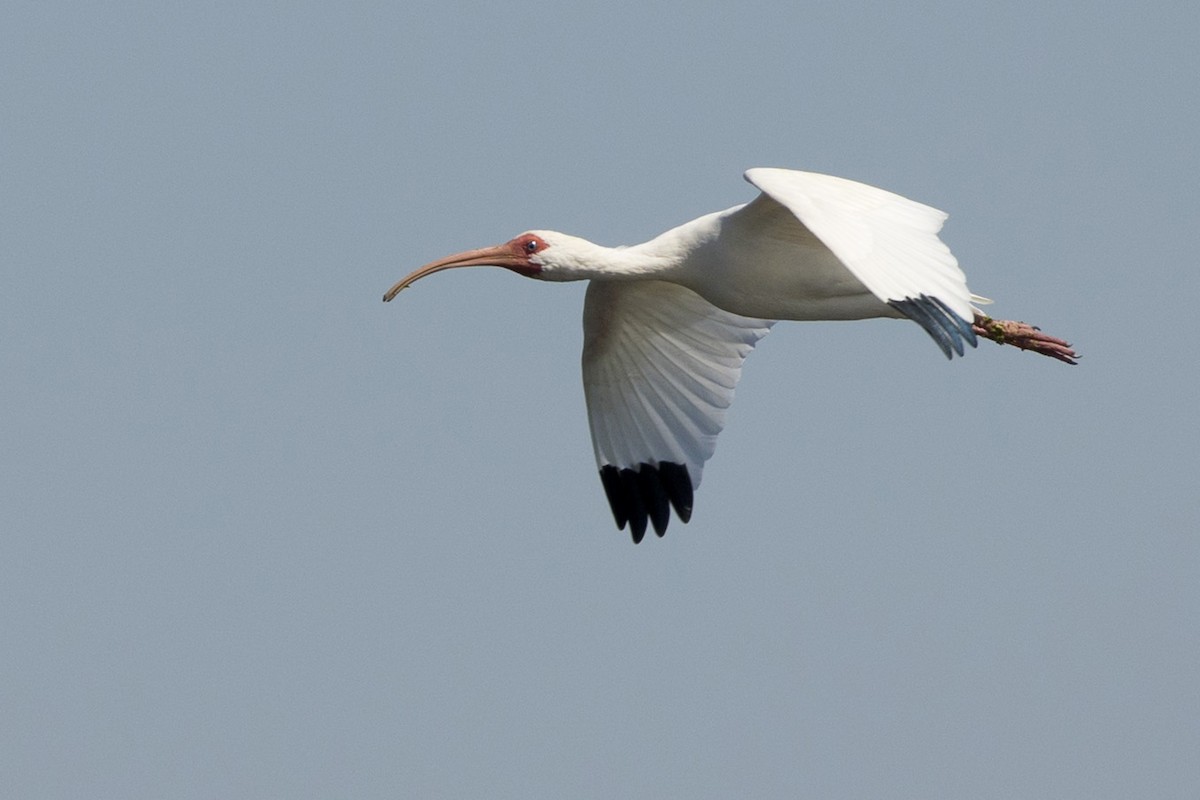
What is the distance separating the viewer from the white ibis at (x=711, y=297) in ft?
47.2

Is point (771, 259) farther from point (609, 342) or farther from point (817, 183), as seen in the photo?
point (609, 342)

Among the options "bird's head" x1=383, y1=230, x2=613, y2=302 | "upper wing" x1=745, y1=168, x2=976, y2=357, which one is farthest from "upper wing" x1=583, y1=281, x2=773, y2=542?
"upper wing" x1=745, y1=168, x2=976, y2=357

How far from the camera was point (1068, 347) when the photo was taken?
18.2 meters

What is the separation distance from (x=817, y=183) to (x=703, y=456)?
4.82 metres

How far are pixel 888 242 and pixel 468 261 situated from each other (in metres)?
4.89

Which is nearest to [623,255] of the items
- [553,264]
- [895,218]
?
[553,264]

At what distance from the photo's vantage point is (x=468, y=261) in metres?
18.4

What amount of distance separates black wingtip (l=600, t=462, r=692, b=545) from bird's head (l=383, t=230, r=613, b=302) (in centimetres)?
272

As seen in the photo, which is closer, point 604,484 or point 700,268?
point 700,268

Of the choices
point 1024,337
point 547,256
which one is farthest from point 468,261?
point 1024,337

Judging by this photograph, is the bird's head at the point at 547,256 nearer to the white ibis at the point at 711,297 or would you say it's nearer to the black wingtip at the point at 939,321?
the white ibis at the point at 711,297

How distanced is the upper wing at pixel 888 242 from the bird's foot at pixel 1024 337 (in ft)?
8.68

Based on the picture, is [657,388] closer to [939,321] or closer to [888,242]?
[888,242]

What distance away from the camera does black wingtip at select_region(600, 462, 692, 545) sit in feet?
66.0
